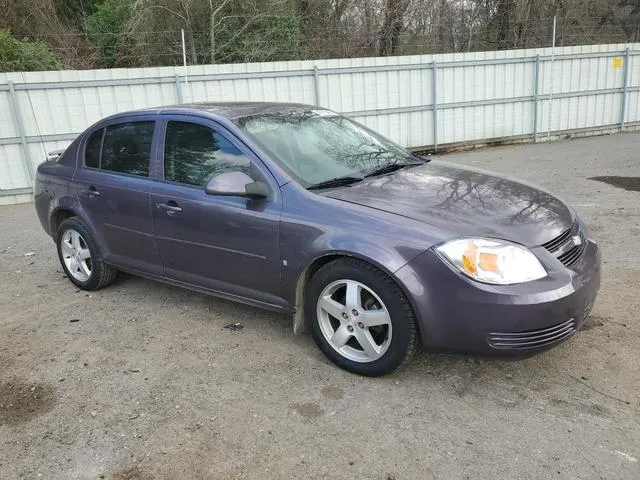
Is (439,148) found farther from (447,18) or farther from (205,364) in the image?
(205,364)

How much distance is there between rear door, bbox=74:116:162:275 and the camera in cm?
439

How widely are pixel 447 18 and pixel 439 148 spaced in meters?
6.64

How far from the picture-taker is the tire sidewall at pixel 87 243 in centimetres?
493

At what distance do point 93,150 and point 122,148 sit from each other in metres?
0.44

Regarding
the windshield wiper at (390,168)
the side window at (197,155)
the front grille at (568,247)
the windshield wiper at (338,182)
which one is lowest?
the front grille at (568,247)

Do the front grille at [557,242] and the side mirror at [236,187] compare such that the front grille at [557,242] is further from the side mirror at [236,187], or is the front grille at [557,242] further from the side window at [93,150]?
the side window at [93,150]

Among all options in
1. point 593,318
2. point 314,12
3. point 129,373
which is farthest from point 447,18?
point 129,373

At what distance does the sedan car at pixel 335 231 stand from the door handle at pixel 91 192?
2 cm

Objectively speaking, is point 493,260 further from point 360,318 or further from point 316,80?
point 316,80

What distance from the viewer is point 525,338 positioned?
3008mm

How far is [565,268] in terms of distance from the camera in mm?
3143

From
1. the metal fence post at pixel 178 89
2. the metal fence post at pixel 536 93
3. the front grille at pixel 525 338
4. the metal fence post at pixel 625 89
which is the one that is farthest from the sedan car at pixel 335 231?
the metal fence post at pixel 625 89

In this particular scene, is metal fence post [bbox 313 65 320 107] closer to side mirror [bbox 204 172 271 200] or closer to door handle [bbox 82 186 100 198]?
door handle [bbox 82 186 100 198]

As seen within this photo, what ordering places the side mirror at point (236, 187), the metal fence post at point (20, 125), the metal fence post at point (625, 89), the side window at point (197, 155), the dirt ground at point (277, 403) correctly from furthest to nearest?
the metal fence post at point (625, 89), the metal fence post at point (20, 125), the side window at point (197, 155), the side mirror at point (236, 187), the dirt ground at point (277, 403)
